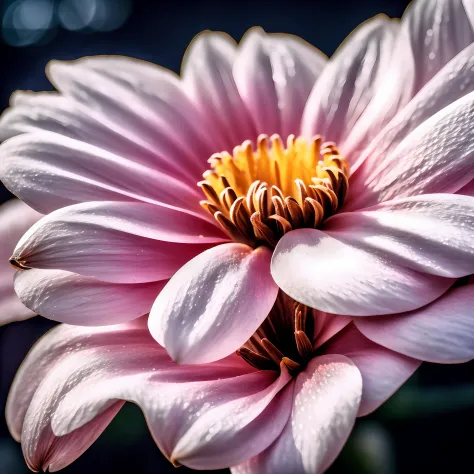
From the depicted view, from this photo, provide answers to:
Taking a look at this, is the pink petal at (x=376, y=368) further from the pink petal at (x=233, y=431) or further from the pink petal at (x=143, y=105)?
the pink petal at (x=143, y=105)

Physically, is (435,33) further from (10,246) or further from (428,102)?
(10,246)

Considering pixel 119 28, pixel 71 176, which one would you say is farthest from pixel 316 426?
pixel 119 28

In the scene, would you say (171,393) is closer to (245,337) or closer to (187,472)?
(245,337)

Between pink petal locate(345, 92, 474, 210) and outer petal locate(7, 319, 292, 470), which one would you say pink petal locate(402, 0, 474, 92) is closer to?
pink petal locate(345, 92, 474, 210)

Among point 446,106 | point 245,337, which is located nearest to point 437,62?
point 446,106

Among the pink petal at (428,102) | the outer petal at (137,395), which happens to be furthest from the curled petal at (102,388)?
the pink petal at (428,102)

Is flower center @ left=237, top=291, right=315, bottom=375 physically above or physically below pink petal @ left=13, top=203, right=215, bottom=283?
below

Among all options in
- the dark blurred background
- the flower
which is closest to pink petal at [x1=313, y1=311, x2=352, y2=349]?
the flower
